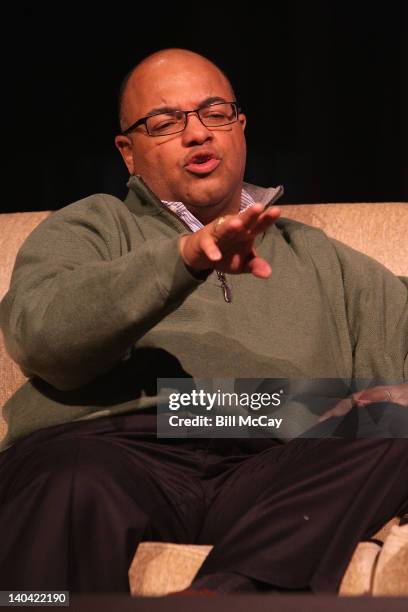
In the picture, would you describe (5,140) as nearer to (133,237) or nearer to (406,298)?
(133,237)

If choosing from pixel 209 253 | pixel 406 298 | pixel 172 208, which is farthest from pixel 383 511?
pixel 172 208

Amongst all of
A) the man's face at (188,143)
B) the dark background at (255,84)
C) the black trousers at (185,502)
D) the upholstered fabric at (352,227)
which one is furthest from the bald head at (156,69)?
the black trousers at (185,502)

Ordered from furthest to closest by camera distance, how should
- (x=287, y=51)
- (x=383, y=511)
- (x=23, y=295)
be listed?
(x=287, y=51) < (x=23, y=295) < (x=383, y=511)

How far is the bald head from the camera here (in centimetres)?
186

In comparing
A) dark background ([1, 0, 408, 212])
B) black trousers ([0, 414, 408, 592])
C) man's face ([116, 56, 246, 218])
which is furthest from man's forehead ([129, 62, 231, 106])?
black trousers ([0, 414, 408, 592])

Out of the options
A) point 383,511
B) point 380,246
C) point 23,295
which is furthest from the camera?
point 380,246

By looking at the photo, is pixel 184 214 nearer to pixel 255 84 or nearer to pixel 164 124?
pixel 164 124

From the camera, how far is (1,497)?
1447 millimetres

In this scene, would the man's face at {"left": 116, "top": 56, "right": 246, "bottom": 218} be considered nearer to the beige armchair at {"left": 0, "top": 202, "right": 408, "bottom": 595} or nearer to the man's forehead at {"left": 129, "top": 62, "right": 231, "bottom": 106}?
the man's forehead at {"left": 129, "top": 62, "right": 231, "bottom": 106}

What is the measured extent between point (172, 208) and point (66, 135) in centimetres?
60

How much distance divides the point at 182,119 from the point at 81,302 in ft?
1.74

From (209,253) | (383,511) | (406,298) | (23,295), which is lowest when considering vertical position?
(383,511)

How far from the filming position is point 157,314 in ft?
4.51

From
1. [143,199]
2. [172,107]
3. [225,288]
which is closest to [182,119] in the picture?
[172,107]
